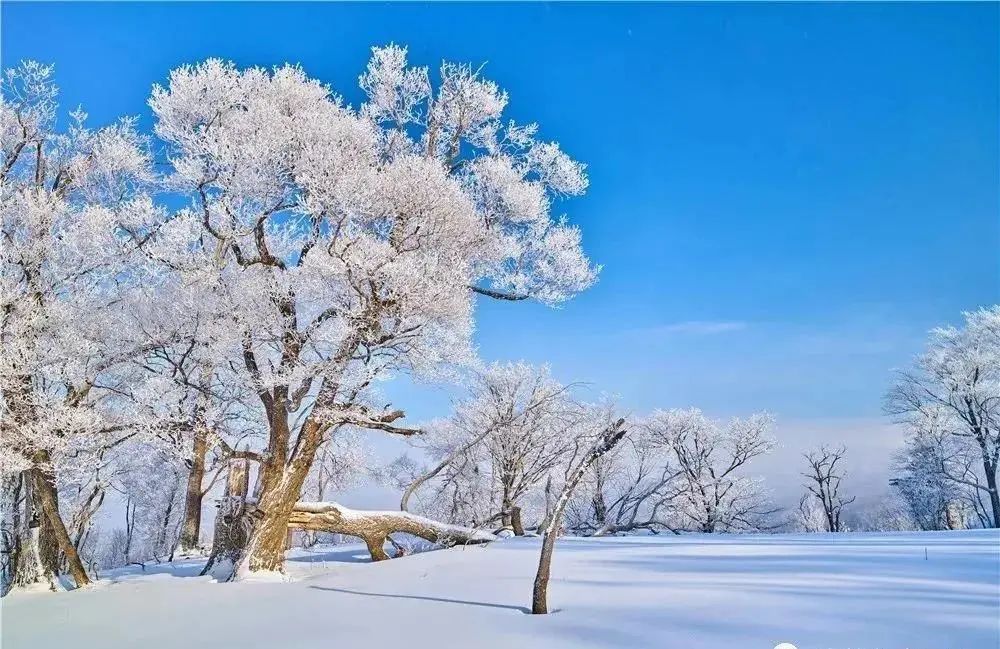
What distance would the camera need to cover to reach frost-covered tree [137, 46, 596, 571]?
1091 cm

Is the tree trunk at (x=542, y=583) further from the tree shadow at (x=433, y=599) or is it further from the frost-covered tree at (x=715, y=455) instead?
the frost-covered tree at (x=715, y=455)

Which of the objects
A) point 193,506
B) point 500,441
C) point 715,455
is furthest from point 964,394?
point 193,506

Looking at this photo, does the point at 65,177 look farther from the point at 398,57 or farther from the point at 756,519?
the point at 756,519

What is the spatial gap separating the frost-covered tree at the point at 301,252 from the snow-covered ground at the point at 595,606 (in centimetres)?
331

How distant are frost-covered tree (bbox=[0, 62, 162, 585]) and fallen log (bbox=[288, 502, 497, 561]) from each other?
4.16m

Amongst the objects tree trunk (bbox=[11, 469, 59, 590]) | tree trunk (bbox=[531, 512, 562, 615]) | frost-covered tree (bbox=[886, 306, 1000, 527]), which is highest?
frost-covered tree (bbox=[886, 306, 1000, 527])

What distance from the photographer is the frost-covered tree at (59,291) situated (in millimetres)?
11242

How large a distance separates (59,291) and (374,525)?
866 cm

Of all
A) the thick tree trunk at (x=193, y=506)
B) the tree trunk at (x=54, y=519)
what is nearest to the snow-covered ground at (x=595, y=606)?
the tree trunk at (x=54, y=519)

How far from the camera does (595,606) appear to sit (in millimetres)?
5902

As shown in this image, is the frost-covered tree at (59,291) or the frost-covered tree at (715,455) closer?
the frost-covered tree at (59,291)

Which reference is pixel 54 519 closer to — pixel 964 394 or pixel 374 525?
pixel 374 525

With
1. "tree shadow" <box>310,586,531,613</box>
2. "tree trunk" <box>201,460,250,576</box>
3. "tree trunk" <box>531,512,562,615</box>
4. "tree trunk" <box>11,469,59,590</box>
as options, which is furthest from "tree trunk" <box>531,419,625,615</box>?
"tree trunk" <box>11,469,59,590</box>

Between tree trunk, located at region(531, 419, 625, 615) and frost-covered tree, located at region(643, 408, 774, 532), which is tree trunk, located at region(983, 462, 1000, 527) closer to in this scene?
frost-covered tree, located at region(643, 408, 774, 532)
